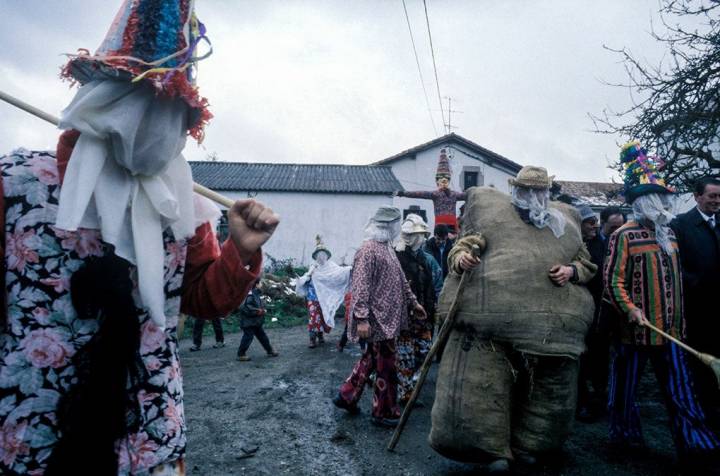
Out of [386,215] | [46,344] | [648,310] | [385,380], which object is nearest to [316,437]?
[385,380]

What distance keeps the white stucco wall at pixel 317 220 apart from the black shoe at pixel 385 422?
61.6ft

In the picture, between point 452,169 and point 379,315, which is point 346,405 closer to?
point 379,315

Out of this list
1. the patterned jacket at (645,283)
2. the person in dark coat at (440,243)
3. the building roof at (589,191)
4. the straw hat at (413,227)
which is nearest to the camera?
the patterned jacket at (645,283)

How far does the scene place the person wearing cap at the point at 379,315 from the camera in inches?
181

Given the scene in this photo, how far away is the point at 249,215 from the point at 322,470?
2611 mm

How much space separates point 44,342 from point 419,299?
4600 millimetres

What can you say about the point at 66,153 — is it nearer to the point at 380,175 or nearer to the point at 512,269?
the point at 512,269

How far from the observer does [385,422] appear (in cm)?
458

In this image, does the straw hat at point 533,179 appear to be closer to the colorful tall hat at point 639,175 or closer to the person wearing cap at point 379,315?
the colorful tall hat at point 639,175

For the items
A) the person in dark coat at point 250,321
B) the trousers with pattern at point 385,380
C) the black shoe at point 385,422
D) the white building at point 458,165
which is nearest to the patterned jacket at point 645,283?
the trousers with pattern at point 385,380

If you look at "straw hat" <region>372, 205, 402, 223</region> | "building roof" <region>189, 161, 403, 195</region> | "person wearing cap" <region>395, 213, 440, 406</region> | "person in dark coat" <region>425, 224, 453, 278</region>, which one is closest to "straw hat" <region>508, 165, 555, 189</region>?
"straw hat" <region>372, 205, 402, 223</region>

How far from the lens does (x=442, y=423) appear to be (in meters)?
3.31

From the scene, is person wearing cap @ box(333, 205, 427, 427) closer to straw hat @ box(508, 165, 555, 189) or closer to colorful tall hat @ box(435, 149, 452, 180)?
straw hat @ box(508, 165, 555, 189)

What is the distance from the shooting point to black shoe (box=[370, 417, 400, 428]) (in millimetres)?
4555
